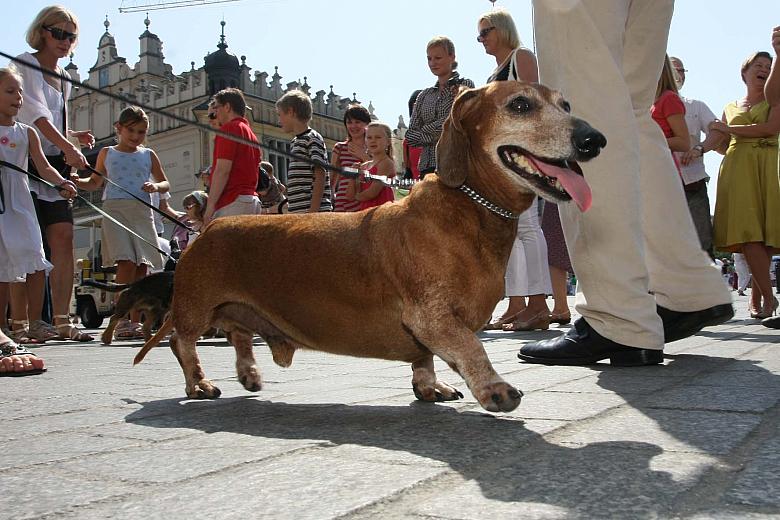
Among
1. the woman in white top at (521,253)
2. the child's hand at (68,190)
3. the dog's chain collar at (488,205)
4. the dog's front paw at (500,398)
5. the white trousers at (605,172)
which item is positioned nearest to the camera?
the dog's front paw at (500,398)

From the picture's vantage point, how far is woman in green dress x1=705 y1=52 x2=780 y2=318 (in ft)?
19.7

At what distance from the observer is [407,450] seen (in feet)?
5.95

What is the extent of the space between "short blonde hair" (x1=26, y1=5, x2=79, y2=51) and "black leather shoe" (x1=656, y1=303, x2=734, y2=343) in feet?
16.9

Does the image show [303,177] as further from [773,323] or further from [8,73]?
[773,323]

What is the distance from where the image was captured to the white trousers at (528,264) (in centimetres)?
626

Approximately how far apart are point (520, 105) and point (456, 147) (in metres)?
0.24

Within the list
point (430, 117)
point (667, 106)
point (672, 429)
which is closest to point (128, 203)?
point (430, 117)

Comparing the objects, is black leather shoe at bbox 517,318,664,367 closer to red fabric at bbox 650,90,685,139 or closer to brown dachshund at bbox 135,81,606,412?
brown dachshund at bbox 135,81,606,412

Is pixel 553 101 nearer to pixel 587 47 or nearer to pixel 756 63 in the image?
pixel 587 47

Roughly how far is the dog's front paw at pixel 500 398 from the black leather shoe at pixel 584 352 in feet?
3.72

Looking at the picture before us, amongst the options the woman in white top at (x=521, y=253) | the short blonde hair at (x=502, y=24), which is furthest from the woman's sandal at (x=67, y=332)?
the short blonde hair at (x=502, y=24)

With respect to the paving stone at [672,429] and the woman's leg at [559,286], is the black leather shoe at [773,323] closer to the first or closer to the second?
the woman's leg at [559,286]

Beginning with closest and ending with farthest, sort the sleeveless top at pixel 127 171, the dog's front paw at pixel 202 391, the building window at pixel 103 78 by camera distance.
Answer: the dog's front paw at pixel 202 391
the sleeveless top at pixel 127 171
the building window at pixel 103 78

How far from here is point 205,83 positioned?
51.8 metres
